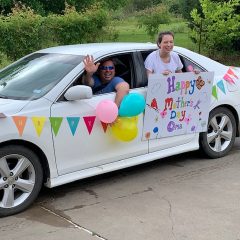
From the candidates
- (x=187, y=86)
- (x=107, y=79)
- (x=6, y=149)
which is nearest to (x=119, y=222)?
(x=6, y=149)

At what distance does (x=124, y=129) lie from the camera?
5.28m

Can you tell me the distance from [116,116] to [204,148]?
169 centimetres

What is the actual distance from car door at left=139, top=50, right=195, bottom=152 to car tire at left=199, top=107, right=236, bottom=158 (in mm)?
339

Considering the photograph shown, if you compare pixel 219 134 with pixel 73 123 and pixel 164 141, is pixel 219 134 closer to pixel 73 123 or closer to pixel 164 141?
pixel 164 141

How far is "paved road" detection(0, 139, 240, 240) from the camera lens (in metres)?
4.23

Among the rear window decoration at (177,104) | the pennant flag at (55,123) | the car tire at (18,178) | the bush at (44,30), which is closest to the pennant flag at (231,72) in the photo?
the rear window decoration at (177,104)

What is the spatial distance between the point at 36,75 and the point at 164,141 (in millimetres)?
1703

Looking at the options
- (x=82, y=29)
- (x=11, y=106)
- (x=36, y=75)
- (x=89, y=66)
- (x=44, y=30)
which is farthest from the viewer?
(x=82, y=29)

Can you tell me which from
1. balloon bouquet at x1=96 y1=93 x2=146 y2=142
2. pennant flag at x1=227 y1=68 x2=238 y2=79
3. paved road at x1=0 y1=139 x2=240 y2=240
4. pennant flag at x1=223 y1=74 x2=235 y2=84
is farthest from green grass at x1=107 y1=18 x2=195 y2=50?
balloon bouquet at x1=96 y1=93 x2=146 y2=142

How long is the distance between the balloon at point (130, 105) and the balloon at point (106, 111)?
0.15 meters

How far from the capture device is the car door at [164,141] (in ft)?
18.8

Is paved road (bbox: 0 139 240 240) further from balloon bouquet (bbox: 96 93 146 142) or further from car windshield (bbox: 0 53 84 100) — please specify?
car windshield (bbox: 0 53 84 100)

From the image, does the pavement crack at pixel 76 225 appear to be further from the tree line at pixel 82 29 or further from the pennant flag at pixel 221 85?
the tree line at pixel 82 29

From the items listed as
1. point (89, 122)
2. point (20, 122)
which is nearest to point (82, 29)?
point (89, 122)
